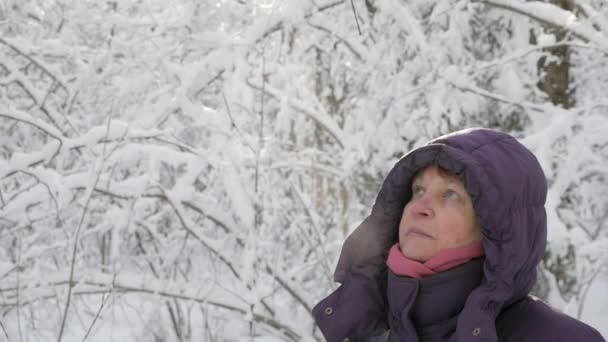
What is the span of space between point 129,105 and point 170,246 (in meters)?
1.01

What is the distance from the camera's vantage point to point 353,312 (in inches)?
85.4

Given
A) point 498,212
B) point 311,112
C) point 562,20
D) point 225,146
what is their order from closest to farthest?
point 498,212, point 562,20, point 225,146, point 311,112

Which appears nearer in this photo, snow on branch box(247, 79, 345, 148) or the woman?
the woman

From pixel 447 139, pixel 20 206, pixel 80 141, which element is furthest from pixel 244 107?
pixel 447 139

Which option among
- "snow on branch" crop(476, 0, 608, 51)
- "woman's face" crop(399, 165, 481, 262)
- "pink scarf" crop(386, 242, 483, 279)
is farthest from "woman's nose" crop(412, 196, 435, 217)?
"snow on branch" crop(476, 0, 608, 51)

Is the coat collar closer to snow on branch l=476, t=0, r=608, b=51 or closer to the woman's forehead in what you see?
the woman's forehead

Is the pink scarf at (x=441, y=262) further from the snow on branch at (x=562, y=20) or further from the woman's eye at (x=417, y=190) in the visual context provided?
the snow on branch at (x=562, y=20)

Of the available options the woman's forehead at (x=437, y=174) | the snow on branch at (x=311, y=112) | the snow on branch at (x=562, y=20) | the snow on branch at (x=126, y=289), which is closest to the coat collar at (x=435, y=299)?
the woman's forehead at (x=437, y=174)

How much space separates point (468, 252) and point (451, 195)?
16 centimetres

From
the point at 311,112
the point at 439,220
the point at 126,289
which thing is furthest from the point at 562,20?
the point at 126,289

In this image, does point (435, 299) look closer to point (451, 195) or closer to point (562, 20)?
point (451, 195)

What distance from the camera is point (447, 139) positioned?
1975mm

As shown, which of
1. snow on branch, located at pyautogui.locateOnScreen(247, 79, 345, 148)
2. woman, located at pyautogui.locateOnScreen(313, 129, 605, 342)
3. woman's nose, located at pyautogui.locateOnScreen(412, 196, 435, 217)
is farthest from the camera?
snow on branch, located at pyautogui.locateOnScreen(247, 79, 345, 148)

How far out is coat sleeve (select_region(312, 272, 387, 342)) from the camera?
217cm
